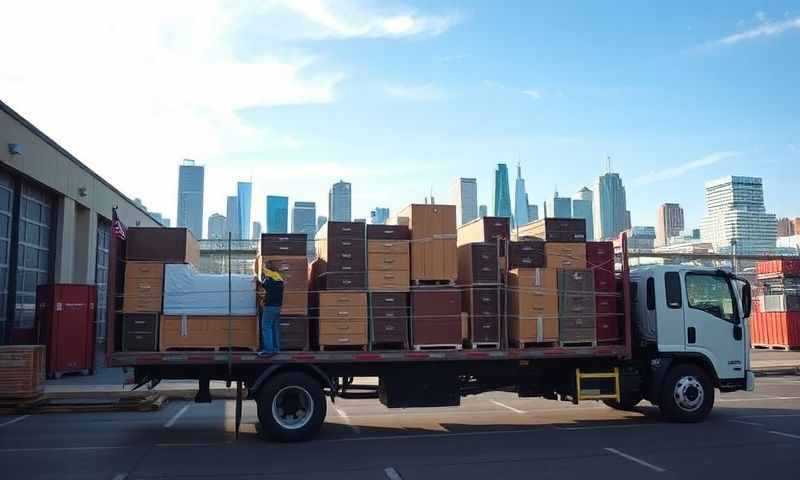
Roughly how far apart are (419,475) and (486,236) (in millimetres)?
4457

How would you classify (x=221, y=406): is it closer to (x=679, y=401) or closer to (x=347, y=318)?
(x=347, y=318)

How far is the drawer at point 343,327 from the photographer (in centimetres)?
999

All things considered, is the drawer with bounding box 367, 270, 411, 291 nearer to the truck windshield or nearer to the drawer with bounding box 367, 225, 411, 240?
the drawer with bounding box 367, 225, 411, 240

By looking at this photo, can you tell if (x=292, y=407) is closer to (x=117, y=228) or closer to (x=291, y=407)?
(x=291, y=407)

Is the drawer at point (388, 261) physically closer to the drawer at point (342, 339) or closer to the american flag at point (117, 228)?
the drawer at point (342, 339)

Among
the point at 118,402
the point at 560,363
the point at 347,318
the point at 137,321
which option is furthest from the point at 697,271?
the point at 118,402

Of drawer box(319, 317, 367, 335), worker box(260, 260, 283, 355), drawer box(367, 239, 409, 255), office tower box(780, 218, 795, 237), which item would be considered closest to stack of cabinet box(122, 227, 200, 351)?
worker box(260, 260, 283, 355)

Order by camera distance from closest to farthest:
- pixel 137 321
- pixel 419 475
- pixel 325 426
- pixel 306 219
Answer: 1. pixel 419 475
2. pixel 137 321
3. pixel 325 426
4. pixel 306 219

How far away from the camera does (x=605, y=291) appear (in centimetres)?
1112

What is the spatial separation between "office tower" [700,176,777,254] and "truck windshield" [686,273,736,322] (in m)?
72.0

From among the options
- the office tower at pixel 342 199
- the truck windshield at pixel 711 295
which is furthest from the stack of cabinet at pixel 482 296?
the office tower at pixel 342 199

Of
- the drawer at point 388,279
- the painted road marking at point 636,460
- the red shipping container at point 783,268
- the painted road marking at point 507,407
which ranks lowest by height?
the painted road marking at point 507,407

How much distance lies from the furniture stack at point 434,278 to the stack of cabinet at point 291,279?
1.69m

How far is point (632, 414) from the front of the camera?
1221cm
